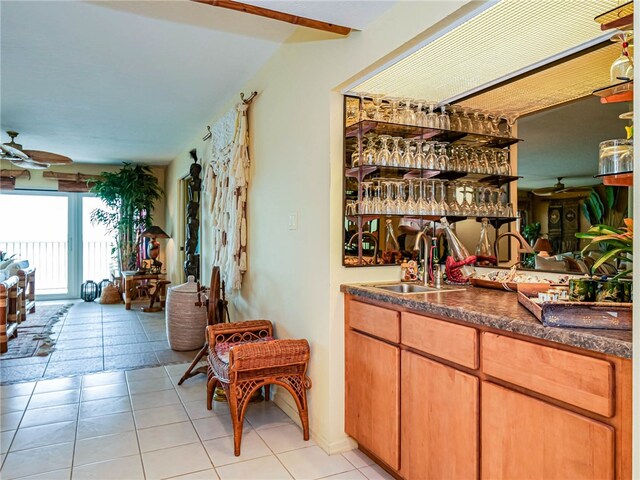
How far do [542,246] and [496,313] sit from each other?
90 centimetres

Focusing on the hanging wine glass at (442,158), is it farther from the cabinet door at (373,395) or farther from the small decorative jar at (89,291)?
the small decorative jar at (89,291)

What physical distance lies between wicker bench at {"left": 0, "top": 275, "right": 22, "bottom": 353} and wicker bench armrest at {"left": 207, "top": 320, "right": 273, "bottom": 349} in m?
2.64

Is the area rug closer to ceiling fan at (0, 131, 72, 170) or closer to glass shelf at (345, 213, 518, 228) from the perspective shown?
ceiling fan at (0, 131, 72, 170)

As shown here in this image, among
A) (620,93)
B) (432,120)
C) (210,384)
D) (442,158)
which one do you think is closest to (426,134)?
(432,120)

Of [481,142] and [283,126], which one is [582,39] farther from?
[283,126]

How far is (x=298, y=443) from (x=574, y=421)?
5.32 ft

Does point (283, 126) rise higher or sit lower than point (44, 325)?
higher

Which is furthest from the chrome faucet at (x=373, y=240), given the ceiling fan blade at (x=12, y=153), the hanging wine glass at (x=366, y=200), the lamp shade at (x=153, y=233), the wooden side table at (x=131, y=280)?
the lamp shade at (x=153, y=233)

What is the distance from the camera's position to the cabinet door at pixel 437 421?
160 centimetres

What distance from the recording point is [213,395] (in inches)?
118

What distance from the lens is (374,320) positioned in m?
2.15

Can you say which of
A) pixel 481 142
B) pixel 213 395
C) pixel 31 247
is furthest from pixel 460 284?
pixel 31 247

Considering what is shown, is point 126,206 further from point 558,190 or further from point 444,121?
point 558,190

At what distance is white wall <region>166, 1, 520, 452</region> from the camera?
2272 mm
